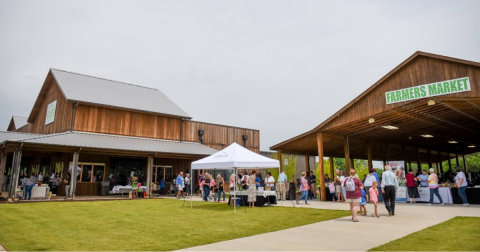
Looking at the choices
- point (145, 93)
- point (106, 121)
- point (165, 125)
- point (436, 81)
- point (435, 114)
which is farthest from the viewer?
point (145, 93)

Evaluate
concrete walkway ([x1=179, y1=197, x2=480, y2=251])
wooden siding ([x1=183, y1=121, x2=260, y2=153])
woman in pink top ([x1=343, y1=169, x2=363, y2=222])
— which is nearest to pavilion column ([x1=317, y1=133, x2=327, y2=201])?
concrete walkway ([x1=179, y1=197, x2=480, y2=251])

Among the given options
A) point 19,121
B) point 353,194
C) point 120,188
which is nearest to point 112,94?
point 120,188

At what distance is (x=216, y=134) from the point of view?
26.6 m

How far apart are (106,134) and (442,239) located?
19806mm

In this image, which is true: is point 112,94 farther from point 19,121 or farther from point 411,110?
point 411,110

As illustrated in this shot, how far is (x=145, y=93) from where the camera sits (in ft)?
86.9

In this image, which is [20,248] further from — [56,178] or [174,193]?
[174,193]

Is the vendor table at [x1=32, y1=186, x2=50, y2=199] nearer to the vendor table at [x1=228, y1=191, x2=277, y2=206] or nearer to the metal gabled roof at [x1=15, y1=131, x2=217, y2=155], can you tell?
the metal gabled roof at [x1=15, y1=131, x2=217, y2=155]

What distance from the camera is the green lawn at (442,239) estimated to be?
5.12 m

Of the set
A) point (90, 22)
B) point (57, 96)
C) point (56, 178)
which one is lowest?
point (56, 178)

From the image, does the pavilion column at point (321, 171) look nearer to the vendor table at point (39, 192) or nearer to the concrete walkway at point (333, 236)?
the concrete walkway at point (333, 236)

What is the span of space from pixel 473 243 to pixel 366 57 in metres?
14.3

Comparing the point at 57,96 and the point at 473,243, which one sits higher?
the point at 57,96

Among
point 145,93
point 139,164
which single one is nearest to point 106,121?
point 139,164
